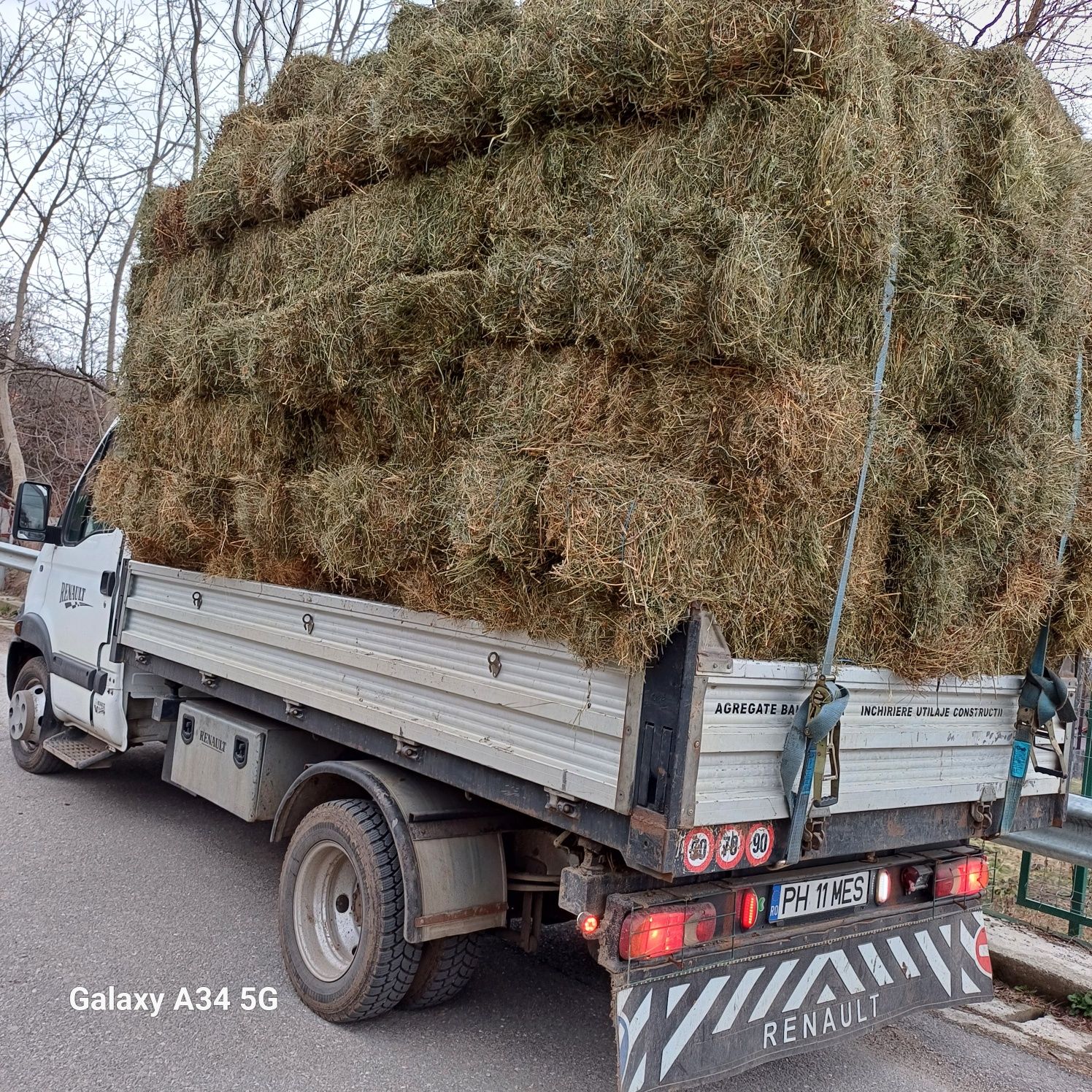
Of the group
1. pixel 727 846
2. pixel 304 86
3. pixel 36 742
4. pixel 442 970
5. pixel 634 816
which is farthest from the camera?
pixel 36 742

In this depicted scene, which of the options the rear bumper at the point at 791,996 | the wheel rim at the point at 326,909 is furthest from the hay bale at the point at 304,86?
the rear bumper at the point at 791,996

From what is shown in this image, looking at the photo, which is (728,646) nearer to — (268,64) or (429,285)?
(429,285)

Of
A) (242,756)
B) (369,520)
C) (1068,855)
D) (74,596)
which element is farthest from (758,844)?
(74,596)

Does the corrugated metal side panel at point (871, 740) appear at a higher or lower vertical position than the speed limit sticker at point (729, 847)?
higher

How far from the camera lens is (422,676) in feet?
11.9

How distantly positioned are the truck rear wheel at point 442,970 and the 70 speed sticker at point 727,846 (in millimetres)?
1230

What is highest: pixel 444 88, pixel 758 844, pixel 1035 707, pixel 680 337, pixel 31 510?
pixel 444 88

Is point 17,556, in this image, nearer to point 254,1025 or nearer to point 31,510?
point 31,510

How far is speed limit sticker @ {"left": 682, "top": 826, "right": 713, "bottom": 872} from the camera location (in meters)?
2.83

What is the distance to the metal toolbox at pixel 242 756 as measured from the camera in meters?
4.66

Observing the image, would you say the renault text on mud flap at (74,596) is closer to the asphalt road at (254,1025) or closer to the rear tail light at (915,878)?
the asphalt road at (254,1025)

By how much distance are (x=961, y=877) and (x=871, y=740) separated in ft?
3.43

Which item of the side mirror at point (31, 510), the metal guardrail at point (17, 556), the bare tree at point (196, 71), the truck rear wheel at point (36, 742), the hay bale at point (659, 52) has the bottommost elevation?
the truck rear wheel at point (36, 742)

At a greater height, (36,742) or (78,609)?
(78,609)
